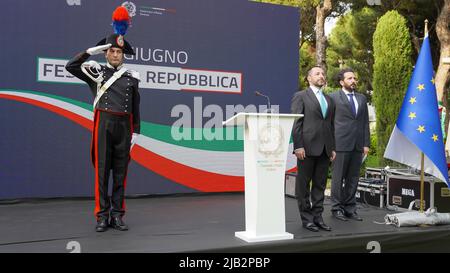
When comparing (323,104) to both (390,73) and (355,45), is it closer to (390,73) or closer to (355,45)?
(390,73)

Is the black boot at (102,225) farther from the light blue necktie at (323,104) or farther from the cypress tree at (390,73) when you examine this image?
the cypress tree at (390,73)

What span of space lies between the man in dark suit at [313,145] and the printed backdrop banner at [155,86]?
2.18 m

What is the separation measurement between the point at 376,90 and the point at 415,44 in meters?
4.34

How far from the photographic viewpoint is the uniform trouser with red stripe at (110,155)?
323 cm

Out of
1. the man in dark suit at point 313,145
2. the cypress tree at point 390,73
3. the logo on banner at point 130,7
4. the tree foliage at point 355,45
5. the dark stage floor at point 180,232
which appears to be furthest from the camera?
the tree foliage at point 355,45

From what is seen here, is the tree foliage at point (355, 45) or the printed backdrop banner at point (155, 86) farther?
the tree foliage at point (355, 45)

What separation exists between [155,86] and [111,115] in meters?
1.95

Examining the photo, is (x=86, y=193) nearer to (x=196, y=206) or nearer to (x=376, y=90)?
(x=196, y=206)

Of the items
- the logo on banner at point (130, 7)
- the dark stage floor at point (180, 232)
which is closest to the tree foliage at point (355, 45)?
the logo on banner at point (130, 7)

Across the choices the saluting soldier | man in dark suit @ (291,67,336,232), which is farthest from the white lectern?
the saluting soldier

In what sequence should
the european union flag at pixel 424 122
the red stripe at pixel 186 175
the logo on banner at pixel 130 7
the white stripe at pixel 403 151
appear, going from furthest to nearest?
1. the red stripe at pixel 186 175
2. the logo on banner at pixel 130 7
3. the white stripe at pixel 403 151
4. the european union flag at pixel 424 122

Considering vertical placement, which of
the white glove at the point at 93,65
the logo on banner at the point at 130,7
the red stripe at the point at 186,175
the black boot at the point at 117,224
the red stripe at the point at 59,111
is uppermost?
the logo on banner at the point at 130,7

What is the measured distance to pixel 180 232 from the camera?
3.21 metres

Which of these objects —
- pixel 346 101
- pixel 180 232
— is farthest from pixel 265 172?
pixel 346 101
